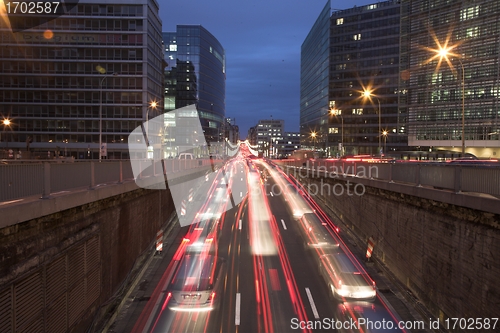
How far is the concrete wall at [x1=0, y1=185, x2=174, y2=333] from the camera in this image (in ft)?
24.6

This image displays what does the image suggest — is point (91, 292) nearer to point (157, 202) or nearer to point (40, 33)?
point (157, 202)

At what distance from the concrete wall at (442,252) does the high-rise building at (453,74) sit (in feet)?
130

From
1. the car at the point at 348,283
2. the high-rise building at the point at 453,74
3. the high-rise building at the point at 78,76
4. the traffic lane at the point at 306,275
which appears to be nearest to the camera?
the traffic lane at the point at 306,275

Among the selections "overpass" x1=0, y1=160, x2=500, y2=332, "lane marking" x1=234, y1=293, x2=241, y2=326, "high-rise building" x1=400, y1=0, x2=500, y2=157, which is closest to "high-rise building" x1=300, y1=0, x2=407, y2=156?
"high-rise building" x1=400, y1=0, x2=500, y2=157

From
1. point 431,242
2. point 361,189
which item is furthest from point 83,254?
point 361,189

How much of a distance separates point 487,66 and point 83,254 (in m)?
56.5

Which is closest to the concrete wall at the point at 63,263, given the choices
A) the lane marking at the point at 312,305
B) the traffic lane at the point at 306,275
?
the traffic lane at the point at 306,275

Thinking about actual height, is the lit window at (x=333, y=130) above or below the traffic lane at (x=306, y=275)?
above

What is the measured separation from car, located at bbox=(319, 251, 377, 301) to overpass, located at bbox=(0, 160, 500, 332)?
6.06 ft

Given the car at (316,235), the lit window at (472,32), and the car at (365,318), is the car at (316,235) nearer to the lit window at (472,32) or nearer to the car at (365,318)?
the car at (365,318)

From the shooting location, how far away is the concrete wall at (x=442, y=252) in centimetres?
949

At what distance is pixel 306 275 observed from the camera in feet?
52.9

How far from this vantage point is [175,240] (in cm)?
2206

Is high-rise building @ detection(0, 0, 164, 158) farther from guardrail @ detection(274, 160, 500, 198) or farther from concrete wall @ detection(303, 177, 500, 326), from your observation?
concrete wall @ detection(303, 177, 500, 326)
